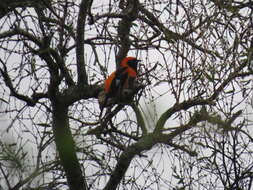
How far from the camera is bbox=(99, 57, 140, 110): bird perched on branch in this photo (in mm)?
5707

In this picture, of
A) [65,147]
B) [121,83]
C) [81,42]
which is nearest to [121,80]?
[121,83]

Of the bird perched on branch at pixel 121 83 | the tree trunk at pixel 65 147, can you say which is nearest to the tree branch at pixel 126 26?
the bird perched on branch at pixel 121 83


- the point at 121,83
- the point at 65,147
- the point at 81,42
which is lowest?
the point at 65,147

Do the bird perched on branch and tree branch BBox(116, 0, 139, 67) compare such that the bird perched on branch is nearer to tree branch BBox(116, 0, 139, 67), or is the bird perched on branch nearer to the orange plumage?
the orange plumage

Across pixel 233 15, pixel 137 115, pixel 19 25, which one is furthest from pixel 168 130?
pixel 19 25

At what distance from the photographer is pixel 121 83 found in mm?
6113

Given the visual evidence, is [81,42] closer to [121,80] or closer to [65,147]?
[121,80]

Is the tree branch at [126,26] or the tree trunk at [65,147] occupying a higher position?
the tree branch at [126,26]

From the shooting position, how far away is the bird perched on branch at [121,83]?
571cm

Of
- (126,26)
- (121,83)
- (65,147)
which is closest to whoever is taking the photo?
(126,26)

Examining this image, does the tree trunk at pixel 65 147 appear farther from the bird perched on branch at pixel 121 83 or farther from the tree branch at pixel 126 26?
the tree branch at pixel 126 26

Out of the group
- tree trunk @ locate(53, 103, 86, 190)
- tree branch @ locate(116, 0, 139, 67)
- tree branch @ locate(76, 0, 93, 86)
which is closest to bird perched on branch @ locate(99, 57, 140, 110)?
tree branch @ locate(116, 0, 139, 67)

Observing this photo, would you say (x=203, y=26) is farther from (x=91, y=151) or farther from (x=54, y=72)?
(x=91, y=151)

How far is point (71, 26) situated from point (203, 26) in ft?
5.59
